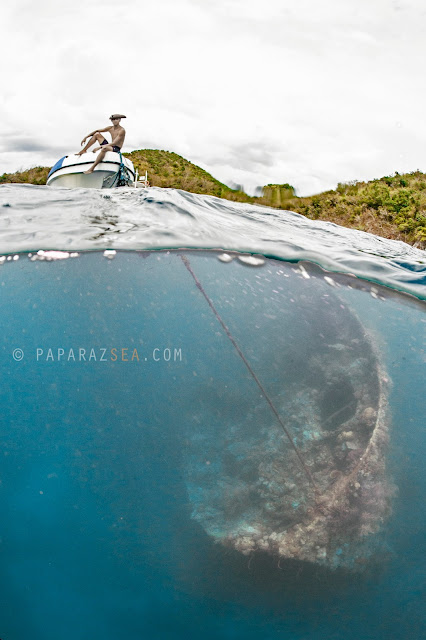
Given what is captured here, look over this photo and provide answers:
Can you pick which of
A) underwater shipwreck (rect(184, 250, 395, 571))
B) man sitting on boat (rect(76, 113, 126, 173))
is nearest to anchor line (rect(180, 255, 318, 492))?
underwater shipwreck (rect(184, 250, 395, 571))

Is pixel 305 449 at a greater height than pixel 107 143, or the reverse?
pixel 107 143

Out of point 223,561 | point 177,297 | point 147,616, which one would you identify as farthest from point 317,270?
point 147,616

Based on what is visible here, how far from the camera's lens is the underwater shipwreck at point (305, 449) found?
16.9 ft

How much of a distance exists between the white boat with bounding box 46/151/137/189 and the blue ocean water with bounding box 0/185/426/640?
1450mm

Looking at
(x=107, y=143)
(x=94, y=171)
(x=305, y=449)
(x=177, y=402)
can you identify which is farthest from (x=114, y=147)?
(x=305, y=449)

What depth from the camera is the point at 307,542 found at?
5016 millimetres

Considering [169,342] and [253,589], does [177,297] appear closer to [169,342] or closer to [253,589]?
[169,342]

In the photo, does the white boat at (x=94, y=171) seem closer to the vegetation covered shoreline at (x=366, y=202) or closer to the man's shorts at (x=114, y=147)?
the man's shorts at (x=114, y=147)

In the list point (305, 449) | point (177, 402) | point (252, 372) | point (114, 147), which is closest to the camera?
point (305, 449)

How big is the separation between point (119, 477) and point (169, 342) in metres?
6.04

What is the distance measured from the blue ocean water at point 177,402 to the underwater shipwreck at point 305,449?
6cm

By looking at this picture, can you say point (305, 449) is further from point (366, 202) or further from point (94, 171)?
point (366, 202)

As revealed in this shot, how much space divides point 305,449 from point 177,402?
4233 mm

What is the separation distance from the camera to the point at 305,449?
6.37m
